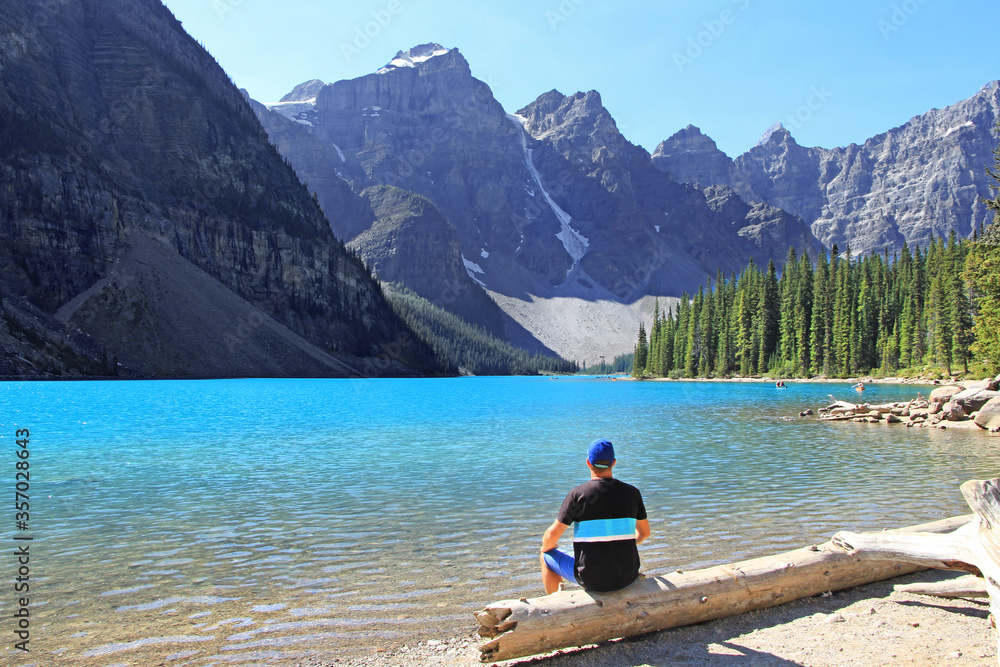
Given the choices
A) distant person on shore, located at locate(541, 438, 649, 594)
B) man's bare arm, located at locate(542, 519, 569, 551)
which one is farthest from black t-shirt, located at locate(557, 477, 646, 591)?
man's bare arm, located at locate(542, 519, 569, 551)

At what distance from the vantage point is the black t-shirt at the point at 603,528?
7.04 metres

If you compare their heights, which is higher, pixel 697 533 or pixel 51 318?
pixel 51 318

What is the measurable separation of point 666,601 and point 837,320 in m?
112

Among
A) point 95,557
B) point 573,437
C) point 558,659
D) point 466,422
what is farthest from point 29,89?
point 558,659

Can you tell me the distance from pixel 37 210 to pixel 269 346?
45678 mm

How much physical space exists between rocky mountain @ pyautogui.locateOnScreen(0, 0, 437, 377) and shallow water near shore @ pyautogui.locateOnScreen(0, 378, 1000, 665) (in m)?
80.4

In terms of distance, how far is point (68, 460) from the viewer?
23.9 meters

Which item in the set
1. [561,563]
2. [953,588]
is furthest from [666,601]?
[953,588]

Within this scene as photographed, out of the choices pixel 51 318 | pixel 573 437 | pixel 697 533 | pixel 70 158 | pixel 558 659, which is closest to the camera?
pixel 558 659

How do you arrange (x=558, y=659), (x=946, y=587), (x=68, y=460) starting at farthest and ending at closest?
1. (x=68, y=460)
2. (x=946, y=587)
3. (x=558, y=659)

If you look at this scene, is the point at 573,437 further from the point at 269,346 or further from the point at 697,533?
the point at 269,346

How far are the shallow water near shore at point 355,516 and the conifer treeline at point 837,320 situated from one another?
64.8 metres

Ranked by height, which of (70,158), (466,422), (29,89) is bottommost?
(466,422)

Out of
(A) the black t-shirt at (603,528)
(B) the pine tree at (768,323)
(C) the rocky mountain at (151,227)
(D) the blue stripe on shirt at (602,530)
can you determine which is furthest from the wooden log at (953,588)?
(B) the pine tree at (768,323)
